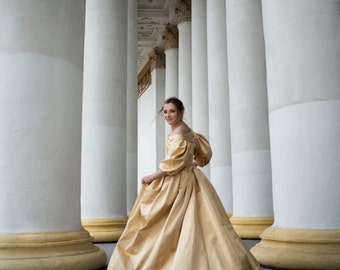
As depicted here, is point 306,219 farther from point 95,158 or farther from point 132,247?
point 95,158

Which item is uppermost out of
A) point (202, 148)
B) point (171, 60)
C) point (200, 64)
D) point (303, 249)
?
point (171, 60)

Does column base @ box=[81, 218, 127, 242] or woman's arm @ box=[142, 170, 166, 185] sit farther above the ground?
woman's arm @ box=[142, 170, 166, 185]

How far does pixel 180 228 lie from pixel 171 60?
34841 mm

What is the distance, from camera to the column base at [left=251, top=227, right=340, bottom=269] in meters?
8.36

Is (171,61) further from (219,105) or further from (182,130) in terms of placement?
(182,130)

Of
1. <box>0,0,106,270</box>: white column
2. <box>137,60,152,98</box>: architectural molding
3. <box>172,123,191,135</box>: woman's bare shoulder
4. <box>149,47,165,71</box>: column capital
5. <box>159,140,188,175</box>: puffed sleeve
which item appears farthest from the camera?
<box>137,60,152,98</box>: architectural molding

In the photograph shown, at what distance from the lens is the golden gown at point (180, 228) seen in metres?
7.71

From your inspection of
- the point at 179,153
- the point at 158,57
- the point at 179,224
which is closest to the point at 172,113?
the point at 179,153

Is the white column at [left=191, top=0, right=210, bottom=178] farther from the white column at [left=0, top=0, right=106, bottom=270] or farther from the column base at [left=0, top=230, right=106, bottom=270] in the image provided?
the column base at [left=0, top=230, right=106, bottom=270]

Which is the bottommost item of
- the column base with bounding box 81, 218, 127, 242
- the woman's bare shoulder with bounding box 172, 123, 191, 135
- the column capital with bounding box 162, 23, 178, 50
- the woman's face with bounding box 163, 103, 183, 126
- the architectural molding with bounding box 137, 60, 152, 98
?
the column base with bounding box 81, 218, 127, 242

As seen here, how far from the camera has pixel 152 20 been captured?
4391 centimetres

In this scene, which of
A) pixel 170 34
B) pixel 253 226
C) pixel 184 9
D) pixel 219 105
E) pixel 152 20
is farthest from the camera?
pixel 152 20

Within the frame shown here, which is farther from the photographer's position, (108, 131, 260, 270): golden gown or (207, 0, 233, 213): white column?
(207, 0, 233, 213): white column

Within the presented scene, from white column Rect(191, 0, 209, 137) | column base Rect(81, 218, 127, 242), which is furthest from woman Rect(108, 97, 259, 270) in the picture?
white column Rect(191, 0, 209, 137)
